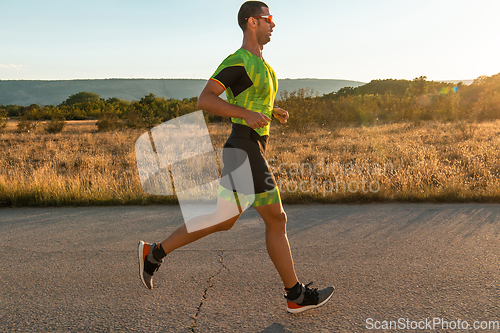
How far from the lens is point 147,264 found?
2.76 m

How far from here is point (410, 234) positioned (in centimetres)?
413

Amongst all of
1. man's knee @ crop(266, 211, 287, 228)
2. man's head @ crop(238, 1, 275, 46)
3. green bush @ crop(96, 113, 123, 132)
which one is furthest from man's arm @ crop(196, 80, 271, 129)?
green bush @ crop(96, 113, 123, 132)

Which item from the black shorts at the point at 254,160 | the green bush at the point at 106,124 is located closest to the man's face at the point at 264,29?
the black shorts at the point at 254,160

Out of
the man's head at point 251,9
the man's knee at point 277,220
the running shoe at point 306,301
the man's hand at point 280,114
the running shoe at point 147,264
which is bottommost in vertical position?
the running shoe at point 306,301

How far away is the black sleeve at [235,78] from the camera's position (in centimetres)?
224

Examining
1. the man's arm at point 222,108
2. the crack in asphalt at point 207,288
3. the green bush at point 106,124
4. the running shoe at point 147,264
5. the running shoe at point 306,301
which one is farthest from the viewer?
the green bush at point 106,124

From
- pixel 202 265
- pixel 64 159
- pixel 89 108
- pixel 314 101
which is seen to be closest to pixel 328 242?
pixel 202 265

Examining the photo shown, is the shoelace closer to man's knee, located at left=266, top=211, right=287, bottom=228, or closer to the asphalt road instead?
the asphalt road

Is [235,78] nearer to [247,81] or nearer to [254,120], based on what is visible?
[247,81]

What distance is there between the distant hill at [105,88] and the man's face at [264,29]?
164 meters

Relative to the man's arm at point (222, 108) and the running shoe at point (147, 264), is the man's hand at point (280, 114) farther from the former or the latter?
the running shoe at point (147, 264)

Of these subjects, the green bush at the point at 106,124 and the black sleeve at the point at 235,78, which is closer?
the black sleeve at the point at 235,78

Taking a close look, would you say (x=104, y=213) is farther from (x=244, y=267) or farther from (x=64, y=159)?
(x=64, y=159)

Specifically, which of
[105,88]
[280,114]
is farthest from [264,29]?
[105,88]
